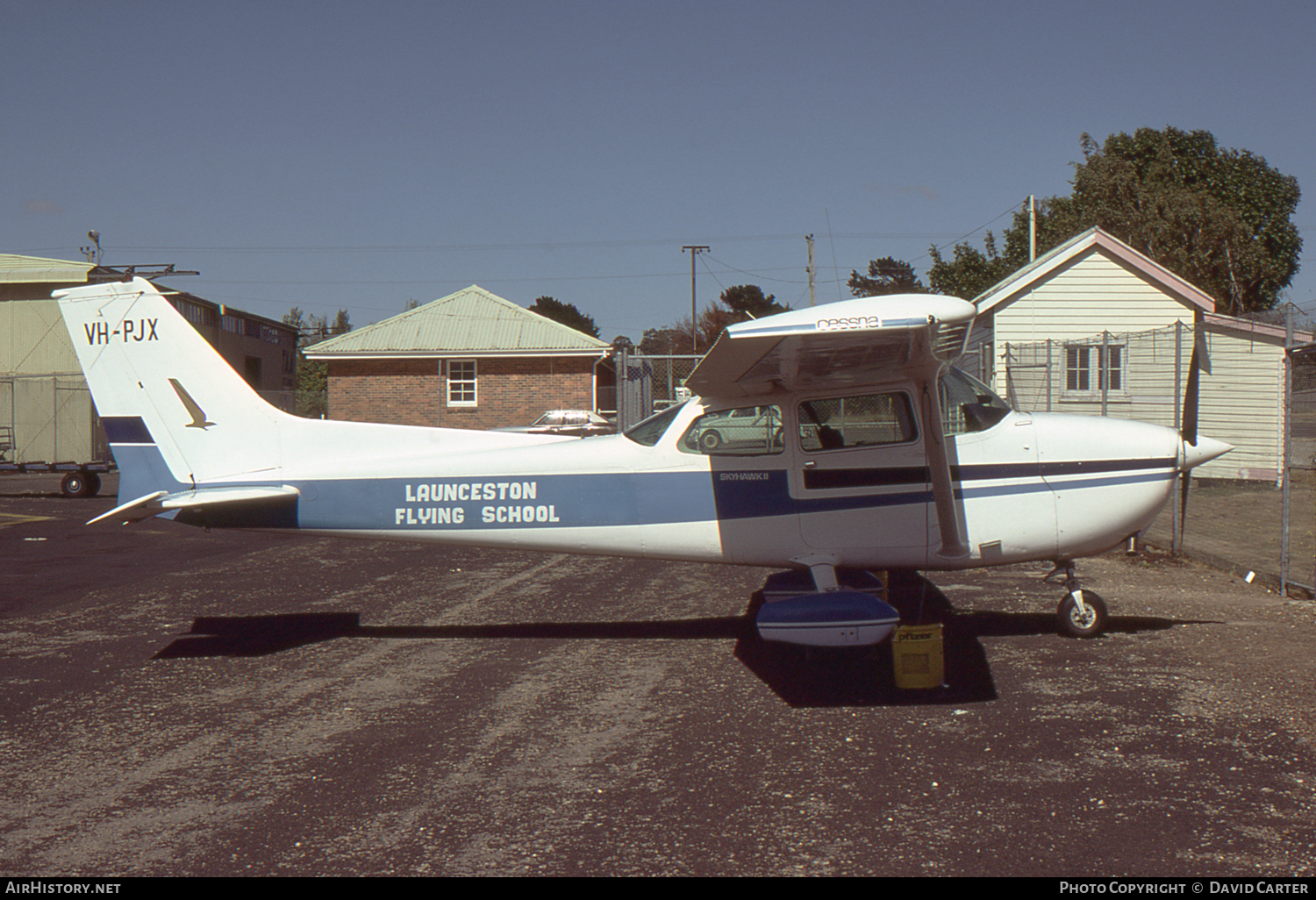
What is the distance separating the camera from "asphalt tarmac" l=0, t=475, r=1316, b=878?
149 inches

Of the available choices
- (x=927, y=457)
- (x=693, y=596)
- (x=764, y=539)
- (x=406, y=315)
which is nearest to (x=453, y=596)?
(x=693, y=596)

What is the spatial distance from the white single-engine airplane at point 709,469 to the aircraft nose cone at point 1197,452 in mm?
20

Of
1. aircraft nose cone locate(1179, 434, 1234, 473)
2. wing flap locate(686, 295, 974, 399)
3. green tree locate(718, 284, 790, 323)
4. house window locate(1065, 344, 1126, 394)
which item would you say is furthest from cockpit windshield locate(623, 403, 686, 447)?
green tree locate(718, 284, 790, 323)

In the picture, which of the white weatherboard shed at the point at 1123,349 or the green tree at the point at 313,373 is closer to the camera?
the white weatherboard shed at the point at 1123,349

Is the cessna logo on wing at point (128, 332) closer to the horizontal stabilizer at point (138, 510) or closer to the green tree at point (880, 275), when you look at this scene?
the horizontal stabilizer at point (138, 510)

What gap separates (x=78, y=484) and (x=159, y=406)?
49.9 ft

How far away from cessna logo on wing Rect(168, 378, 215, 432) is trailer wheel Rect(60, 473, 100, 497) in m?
15.1

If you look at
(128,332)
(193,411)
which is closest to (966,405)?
(193,411)

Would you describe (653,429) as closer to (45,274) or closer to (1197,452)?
(1197,452)

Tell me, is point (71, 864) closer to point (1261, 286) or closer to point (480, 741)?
point (480, 741)

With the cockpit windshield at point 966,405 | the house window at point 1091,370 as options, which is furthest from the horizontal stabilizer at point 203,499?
the house window at point 1091,370

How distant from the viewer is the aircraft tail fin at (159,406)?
24.2 ft

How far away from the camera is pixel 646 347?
5200 cm

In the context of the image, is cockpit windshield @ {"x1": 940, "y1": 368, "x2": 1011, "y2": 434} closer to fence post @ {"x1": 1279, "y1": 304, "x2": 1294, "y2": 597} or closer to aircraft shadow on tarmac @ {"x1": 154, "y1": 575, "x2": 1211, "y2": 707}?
aircraft shadow on tarmac @ {"x1": 154, "y1": 575, "x2": 1211, "y2": 707}
